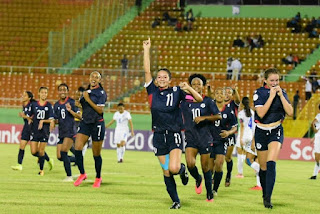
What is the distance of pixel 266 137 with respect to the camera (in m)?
12.7

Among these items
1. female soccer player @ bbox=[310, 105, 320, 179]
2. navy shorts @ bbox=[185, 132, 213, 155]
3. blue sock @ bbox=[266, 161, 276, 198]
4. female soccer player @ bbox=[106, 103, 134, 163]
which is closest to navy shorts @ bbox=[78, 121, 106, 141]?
navy shorts @ bbox=[185, 132, 213, 155]

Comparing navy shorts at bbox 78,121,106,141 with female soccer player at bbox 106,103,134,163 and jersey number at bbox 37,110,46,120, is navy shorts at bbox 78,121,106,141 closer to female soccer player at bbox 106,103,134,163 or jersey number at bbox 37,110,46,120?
jersey number at bbox 37,110,46,120

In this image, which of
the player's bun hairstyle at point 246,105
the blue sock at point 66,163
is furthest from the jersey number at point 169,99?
the player's bun hairstyle at point 246,105

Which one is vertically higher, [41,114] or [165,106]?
[165,106]

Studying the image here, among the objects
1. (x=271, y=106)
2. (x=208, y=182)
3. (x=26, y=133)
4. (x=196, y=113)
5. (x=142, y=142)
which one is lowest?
(x=142, y=142)

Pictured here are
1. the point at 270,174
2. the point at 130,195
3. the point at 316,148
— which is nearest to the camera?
the point at 270,174

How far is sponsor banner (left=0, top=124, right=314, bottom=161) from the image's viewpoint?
3272cm

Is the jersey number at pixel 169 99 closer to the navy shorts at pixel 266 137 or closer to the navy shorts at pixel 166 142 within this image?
the navy shorts at pixel 166 142

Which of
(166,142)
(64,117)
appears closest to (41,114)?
(64,117)

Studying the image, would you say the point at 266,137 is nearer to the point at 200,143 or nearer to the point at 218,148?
the point at 200,143

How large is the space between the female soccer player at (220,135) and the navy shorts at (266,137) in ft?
6.77

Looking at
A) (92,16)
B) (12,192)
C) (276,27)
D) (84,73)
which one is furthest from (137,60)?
(12,192)

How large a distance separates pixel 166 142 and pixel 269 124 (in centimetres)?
181

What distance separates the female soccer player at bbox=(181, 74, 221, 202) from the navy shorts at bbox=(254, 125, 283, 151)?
110cm
